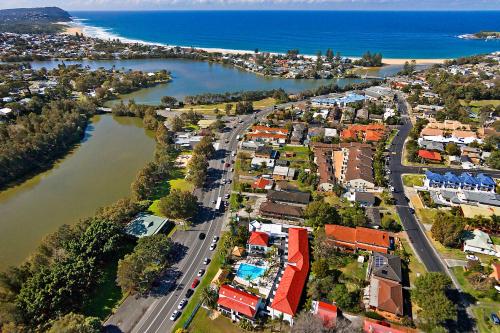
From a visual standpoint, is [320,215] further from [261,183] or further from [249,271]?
[261,183]

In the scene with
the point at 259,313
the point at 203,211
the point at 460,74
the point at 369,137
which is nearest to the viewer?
the point at 259,313

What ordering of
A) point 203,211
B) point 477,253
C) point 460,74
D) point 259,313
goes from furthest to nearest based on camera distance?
1. point 460,74
2. point 203,211
3. point 477,253
4. point 259,313

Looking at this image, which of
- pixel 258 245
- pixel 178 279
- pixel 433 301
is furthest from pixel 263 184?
pixel 433 301

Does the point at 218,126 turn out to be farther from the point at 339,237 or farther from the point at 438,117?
the point at 438,117

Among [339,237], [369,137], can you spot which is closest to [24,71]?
[369,137]

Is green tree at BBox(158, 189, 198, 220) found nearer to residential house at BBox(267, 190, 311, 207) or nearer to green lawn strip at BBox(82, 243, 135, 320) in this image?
green lawn strip at BBox(82, 243, 135, 320)

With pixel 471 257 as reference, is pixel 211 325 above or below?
below
